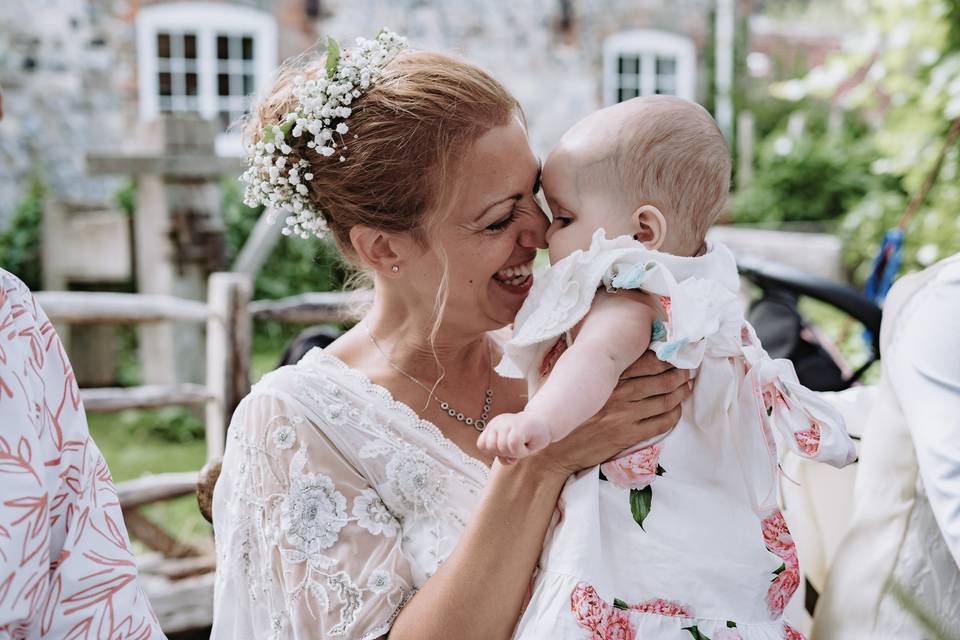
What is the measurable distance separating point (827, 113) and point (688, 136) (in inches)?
432

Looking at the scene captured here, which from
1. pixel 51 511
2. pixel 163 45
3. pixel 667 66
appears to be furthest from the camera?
pixel 667 66

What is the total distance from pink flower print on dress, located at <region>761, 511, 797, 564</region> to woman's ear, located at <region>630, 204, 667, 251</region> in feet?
1.59

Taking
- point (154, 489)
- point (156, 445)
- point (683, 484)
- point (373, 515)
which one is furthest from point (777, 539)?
point (156, 445)

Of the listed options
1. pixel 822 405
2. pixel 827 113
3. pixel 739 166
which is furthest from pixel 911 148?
pixel 827 113

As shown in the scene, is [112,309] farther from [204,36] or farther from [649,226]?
[204,36]

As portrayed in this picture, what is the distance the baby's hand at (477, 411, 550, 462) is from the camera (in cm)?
124

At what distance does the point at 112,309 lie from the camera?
3.76m

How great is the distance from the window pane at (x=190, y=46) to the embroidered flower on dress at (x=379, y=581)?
8148 millimetres

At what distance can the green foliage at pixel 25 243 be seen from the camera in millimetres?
7203

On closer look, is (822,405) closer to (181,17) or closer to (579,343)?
(579,343)

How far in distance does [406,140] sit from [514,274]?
0.31m

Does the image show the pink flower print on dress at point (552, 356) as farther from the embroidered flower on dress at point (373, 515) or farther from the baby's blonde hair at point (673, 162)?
the embroidered flower on dress at point (373, 515)

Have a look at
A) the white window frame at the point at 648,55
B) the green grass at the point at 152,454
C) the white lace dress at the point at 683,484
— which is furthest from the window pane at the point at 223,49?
the white lace dress at the point at 683,484

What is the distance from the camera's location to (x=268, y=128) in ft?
5.81
